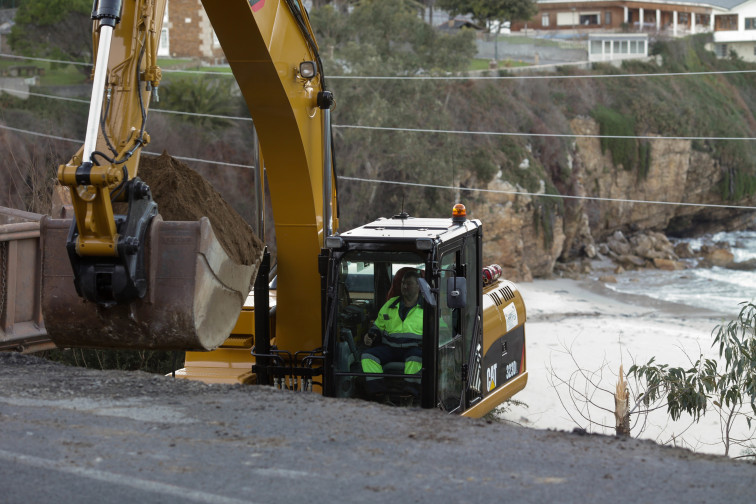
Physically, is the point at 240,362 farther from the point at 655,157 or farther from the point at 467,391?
the point at 655,157

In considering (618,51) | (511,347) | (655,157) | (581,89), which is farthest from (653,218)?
(511,347)

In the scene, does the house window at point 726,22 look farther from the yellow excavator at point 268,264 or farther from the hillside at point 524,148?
the yellow excavator at point 268,264

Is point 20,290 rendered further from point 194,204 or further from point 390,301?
point 390,301

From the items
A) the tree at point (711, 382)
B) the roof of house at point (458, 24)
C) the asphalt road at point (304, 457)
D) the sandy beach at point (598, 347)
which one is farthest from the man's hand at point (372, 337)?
the roof of house at point (458, 24)

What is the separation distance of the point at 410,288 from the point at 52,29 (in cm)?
3526

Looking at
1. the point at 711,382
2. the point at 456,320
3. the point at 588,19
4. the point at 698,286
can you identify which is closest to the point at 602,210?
the point at 698,286

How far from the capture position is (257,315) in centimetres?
889

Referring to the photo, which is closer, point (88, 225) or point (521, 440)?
point (88, 225)

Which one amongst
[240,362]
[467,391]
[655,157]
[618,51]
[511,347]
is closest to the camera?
[467,391]

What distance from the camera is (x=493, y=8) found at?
2488 inches

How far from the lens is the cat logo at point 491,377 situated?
9.65m

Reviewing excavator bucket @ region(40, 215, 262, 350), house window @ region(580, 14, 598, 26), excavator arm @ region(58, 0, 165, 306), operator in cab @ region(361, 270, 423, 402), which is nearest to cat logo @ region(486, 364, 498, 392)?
operator in cab @ region(361, 270, 423, 402)

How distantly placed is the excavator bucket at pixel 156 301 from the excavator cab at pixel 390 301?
1694 millimetres

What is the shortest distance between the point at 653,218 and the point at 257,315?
144 ft
